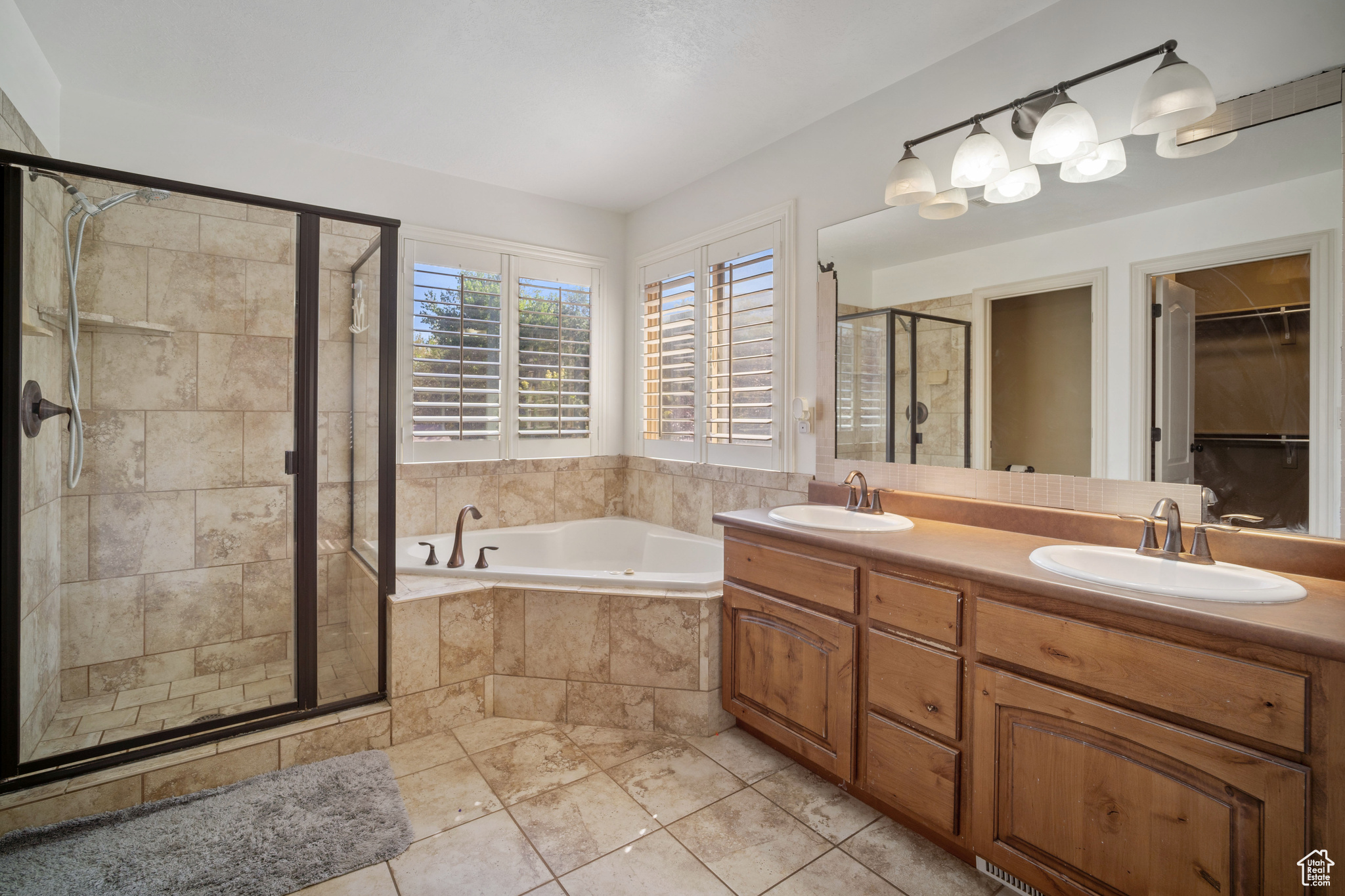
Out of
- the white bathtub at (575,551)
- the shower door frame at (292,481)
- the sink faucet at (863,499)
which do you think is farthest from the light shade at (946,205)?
the shower door frame at (292,481)

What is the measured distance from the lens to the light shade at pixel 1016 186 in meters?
1.93

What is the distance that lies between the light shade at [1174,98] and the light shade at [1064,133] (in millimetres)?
147

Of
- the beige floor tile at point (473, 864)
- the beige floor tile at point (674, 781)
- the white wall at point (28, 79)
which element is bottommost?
the beige floor tile at point (473, 864)

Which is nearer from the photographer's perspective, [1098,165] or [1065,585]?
[1065,585]

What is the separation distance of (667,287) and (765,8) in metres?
1.69

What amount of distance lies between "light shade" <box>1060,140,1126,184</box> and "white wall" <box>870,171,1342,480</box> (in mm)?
144

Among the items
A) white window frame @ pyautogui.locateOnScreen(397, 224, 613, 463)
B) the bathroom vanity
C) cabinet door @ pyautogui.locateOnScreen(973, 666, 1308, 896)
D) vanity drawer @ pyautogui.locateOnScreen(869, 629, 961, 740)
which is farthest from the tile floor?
white window frame @ pyautogui.locateOnScreen(397, 224, 613, 463)

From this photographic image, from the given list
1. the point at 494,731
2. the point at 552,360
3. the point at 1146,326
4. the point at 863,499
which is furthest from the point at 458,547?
the point at 1146,326

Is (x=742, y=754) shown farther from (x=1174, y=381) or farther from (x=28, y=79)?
(x=28, y=79)

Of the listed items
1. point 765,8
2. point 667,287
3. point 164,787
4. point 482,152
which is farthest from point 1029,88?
point 164,787

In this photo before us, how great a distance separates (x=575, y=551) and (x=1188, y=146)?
3.07m

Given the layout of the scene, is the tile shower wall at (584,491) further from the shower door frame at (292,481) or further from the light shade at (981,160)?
the light shade at (981,160)

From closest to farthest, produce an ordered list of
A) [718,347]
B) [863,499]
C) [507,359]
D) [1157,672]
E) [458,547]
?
[1157,672] → [863,499] → [458,547] → [718,347] → [507,359]

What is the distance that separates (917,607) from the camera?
1.64 m
